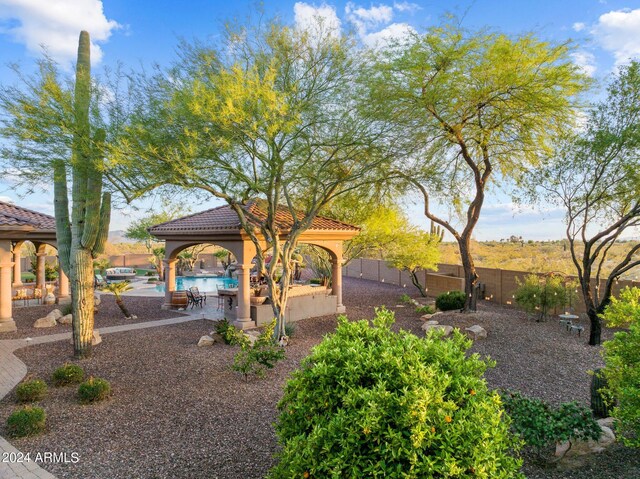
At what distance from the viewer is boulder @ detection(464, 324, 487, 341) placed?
473 inches

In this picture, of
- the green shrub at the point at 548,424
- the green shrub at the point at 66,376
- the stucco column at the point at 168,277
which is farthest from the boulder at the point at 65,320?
the green shrub at the point at 548,424

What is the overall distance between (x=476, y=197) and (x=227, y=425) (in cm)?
1273

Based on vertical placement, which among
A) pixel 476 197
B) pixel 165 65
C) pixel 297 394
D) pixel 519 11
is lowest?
pixel 297 394

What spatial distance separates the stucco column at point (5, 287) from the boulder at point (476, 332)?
14.4 meters

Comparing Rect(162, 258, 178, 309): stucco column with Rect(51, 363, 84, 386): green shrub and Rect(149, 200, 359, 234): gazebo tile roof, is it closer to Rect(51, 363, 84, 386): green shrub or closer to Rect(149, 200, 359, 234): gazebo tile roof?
Rect(149, 200, 359, 234): gazebo tile roof

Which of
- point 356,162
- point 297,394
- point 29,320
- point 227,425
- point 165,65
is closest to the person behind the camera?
point 297,394

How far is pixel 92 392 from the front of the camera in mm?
7070

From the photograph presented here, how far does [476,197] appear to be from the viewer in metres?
15.6

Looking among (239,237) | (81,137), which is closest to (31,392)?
(81,137)

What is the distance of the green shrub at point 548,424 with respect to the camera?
15.4 ft

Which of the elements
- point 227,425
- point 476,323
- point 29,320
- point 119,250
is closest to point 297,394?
point 227,425

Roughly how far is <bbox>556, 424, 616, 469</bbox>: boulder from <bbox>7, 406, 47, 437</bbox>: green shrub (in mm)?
6973

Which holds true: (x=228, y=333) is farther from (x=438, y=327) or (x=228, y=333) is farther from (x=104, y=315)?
(x=104, y=315)

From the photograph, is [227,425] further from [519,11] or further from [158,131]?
[519,11]
